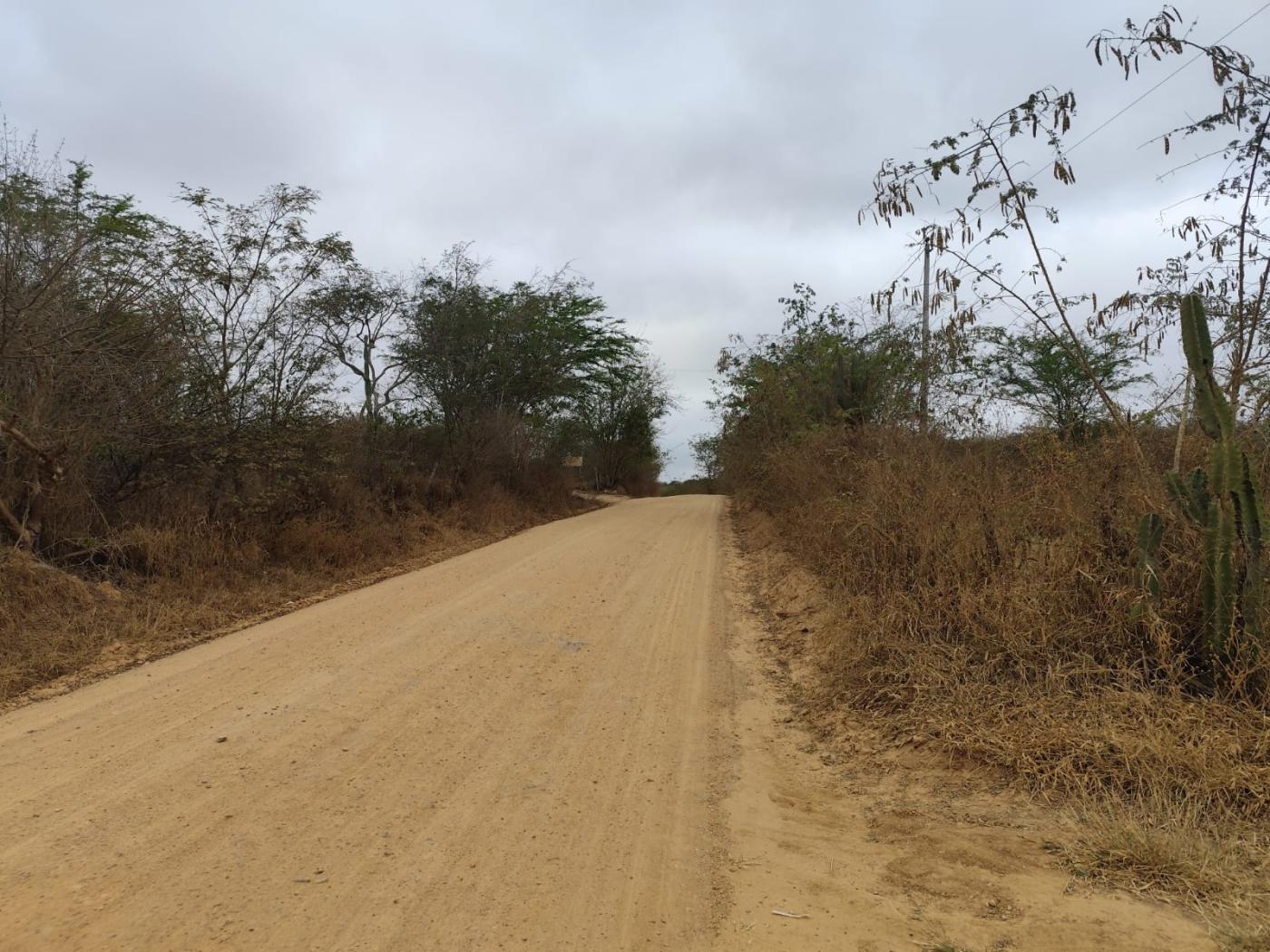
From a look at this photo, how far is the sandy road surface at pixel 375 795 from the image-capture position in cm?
304

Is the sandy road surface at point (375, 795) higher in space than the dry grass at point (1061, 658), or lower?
lower

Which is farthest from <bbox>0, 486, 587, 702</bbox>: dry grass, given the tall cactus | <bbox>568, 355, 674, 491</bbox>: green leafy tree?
<bbox>568, 355, 674, 491</bbox>: green leafy tree

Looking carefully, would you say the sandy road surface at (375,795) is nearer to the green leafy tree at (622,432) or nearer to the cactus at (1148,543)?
the cactus at (1148,543)

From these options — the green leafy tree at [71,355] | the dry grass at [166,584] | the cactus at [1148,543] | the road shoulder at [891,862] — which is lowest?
the road shoulder at [891,862]

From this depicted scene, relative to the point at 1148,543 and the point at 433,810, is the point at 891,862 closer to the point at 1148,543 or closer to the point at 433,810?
the point at 433,810

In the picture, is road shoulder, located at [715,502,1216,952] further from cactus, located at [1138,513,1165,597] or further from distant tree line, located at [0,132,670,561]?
distant tree line, located at [0,132,670,561]

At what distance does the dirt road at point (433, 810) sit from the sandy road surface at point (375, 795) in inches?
0.6

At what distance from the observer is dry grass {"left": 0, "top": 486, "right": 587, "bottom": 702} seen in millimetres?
6820

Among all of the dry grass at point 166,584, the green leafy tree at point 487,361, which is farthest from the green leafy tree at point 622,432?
the dry grass at point 166,584

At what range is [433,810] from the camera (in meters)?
3.96

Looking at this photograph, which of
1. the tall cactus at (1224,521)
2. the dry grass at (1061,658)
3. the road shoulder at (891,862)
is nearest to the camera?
the road shoulder at (891,862)

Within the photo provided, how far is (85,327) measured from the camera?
832 centimetres

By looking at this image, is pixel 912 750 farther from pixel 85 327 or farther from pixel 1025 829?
pixel 85 327

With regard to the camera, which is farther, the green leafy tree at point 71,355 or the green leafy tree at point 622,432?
the green leafy tree at point 622,432
